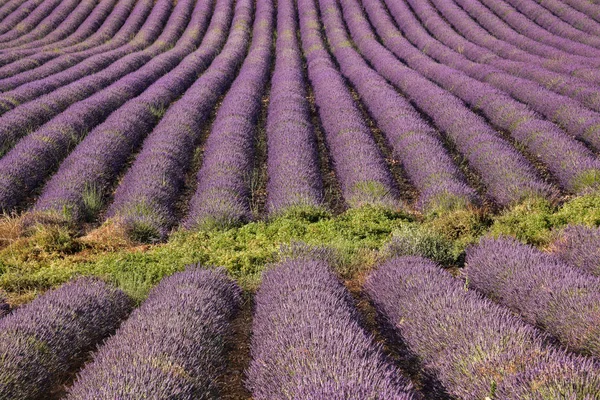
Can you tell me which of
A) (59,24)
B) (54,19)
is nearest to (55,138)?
(59,24)

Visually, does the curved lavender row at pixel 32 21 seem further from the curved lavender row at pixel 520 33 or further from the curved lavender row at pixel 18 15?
the curved lavender row at pixel 520 33

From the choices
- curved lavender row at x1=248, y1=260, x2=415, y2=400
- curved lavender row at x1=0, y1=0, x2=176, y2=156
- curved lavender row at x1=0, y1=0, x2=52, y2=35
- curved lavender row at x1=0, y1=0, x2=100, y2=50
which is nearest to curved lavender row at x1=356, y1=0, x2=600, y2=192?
curved lavender row at x1=248, y1=260, x2=415, y2=400

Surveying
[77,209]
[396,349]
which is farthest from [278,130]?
[396,349]

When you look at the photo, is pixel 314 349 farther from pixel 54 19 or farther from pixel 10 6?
pixel 10 6

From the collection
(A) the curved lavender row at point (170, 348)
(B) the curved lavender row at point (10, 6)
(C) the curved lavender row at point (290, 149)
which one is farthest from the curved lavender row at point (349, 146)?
(B) the curved lavender row at point (10, 6)

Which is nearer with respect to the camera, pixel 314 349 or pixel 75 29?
pixel 314 349

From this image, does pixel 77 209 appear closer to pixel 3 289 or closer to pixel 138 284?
pixel 3 289
